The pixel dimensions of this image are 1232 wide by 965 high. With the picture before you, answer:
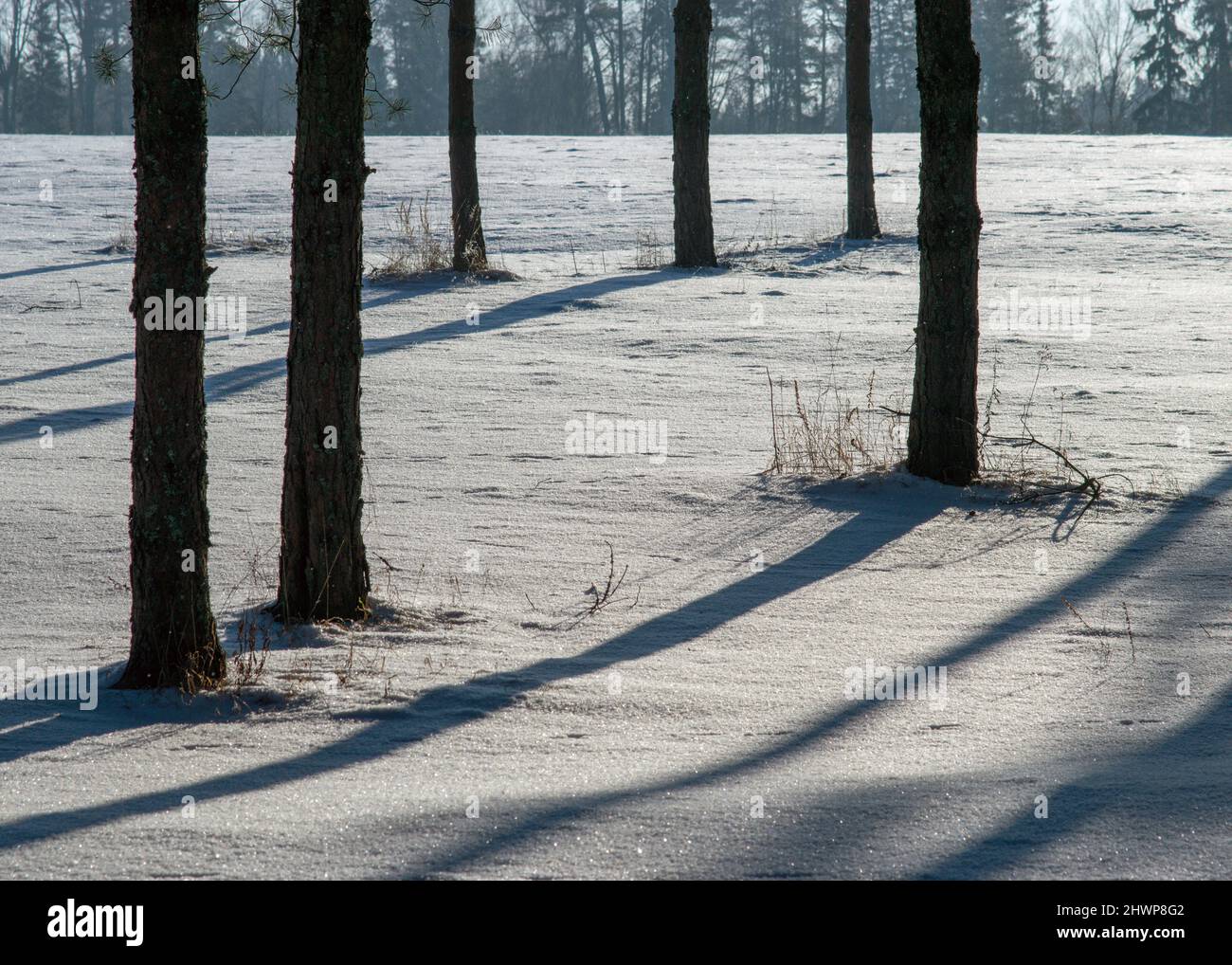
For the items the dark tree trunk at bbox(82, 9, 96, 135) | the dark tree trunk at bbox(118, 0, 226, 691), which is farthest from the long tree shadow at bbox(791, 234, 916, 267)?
the dark tree trunk at bbox(82, 9, 96, 135)

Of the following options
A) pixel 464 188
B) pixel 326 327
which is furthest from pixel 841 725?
pixel 464 188

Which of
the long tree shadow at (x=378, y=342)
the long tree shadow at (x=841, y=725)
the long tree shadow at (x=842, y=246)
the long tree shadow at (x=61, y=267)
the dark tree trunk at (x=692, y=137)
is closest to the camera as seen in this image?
the long tree shadow at (x=841, y=725)

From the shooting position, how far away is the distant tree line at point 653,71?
51.7 metres

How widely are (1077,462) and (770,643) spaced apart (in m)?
3.60

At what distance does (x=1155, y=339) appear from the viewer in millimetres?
11641

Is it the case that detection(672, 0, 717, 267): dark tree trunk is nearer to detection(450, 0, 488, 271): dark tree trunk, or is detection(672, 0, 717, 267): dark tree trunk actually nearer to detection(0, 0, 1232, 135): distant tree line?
detection(450, 0, 488, 271): dark tree trunk

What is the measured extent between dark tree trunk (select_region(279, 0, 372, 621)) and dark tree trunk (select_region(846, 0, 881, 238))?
14.4 m

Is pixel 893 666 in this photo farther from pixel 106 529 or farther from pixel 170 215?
pixel 106 529

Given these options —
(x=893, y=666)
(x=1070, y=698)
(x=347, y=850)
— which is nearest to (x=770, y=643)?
(x=893, y=666)

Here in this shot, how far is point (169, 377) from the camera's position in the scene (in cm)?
404

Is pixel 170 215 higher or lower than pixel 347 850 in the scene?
higher

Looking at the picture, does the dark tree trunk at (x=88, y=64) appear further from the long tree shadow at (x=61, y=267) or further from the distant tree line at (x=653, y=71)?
the long tree shadow at (x=61, y=267)

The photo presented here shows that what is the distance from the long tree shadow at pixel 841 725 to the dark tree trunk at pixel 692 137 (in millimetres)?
→ 9674

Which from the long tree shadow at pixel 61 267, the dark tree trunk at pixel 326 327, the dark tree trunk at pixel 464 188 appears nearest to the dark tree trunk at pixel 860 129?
the dark tree trunk at pixel 464 188
